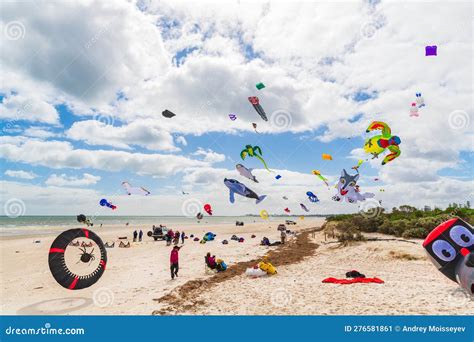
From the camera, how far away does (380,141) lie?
15820 millimetres

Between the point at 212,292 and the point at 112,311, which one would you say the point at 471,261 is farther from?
the point at 112,311

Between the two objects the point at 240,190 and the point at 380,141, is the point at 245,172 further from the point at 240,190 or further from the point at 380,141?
the point at 380,141

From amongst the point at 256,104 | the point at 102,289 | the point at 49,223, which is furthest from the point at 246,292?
the point at 49,223

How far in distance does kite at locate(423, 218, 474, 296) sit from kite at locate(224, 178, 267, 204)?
7.81 metres

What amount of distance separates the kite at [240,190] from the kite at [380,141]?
616 centimetres

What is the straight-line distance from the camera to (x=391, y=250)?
1938cm

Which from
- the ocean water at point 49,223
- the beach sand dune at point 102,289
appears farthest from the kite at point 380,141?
the ocean water at point 49,223

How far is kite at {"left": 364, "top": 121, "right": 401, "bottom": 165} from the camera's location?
1567cm

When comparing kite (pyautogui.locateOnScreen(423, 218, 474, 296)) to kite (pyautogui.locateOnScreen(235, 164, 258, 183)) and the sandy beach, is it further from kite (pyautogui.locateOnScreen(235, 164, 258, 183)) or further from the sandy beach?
kite (pyautogui.locateOnScreen(235, 164, 258, 183))

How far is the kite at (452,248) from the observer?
9.83 metres

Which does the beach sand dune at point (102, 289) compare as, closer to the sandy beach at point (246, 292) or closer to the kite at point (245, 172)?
the sandy beach at point (246, 292)
